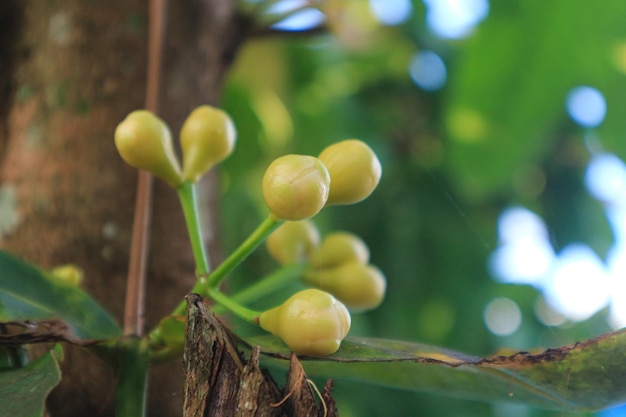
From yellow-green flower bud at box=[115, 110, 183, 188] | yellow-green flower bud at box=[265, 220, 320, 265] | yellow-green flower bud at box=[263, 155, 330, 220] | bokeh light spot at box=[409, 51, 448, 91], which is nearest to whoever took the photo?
yellow-green flower bud at box=[263, 155, 330, 220]

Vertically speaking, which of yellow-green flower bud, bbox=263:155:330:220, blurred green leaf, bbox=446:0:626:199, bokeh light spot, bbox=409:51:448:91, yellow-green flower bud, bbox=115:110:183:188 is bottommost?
yellow-green flower bud, bbox=263:155:330:220

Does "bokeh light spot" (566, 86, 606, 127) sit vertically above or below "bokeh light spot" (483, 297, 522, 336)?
above

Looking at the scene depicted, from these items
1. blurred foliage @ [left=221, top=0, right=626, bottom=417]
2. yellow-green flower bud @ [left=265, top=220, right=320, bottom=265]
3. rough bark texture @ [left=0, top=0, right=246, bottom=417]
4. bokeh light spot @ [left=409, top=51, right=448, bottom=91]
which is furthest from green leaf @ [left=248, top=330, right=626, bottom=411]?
bokeh light spot @ [left=409, top=51, right=448, bottom=91]

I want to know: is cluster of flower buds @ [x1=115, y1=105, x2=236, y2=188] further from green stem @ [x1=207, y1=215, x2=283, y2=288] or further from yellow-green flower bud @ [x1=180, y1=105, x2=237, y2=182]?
green stem @ [x1=207, y1=215, x2=283, y2=288]

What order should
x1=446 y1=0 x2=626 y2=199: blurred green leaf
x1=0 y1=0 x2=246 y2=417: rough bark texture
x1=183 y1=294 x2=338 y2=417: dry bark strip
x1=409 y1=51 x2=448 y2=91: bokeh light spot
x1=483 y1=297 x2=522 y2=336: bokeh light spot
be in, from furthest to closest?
x1=409 y1=51 x2=448 y2=91: bokeh light spot < x1=483 y1=297 x2=522 y2=336: bokeh light spot < x1=446 y1=0 x2=626 y2=199: blurred green leaf < x1=0 y1=0 x2=246 y2=417: rough bark texture < x1=183 y1=294 x2=338 y2=417: dry bark strip

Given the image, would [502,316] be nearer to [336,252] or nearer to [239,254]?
[336,252]

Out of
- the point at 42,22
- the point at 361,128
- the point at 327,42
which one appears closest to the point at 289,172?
A: the point at 42,22
